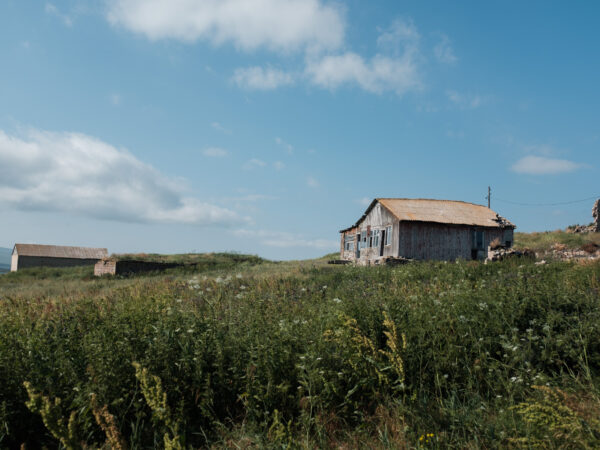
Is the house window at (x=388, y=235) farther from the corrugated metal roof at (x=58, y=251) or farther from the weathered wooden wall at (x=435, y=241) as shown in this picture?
the corrugated metal roof at (x=58, y=251)

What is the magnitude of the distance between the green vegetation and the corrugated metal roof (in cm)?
5042

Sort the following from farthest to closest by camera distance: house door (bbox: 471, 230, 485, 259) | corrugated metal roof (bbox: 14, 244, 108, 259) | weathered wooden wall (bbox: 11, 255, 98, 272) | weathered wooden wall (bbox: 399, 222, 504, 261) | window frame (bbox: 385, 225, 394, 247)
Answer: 1. corrugated metal roof (bbox: 14, 244, 108, 259)
2. weathered wooden wall (bbox: 11, 255, 98, 272)
3. house door (bbox: 471, 230, 485, 259)
4. window frame (bbox: 385, 225, 394, 247)
5. weathered wooden wall (bbox: 399, 222, 504, 261)

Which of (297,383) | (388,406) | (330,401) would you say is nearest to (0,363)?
(297,383)

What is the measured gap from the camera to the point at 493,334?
5.53 meters

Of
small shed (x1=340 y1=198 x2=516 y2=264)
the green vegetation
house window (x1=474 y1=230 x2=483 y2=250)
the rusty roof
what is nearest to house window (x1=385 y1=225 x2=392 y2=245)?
small shed (x1=340 y1=198 x2=516 y2=264)

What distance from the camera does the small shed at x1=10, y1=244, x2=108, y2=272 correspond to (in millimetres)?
53219

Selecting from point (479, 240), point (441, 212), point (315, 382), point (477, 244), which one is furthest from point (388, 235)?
point (315, 382)

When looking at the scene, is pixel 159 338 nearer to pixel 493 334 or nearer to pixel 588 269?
pixel 493 334

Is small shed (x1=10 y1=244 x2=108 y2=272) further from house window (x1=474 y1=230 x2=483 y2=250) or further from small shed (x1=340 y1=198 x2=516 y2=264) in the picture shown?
house window (x1=474 y1=230 x2=483 y2=250)

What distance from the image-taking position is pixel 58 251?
54875 mm

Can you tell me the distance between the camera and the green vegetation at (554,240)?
31.6 metres

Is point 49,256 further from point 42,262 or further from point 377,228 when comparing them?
point 377,228

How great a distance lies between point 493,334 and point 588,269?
23.4ft

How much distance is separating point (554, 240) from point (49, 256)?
57646 millimetres
